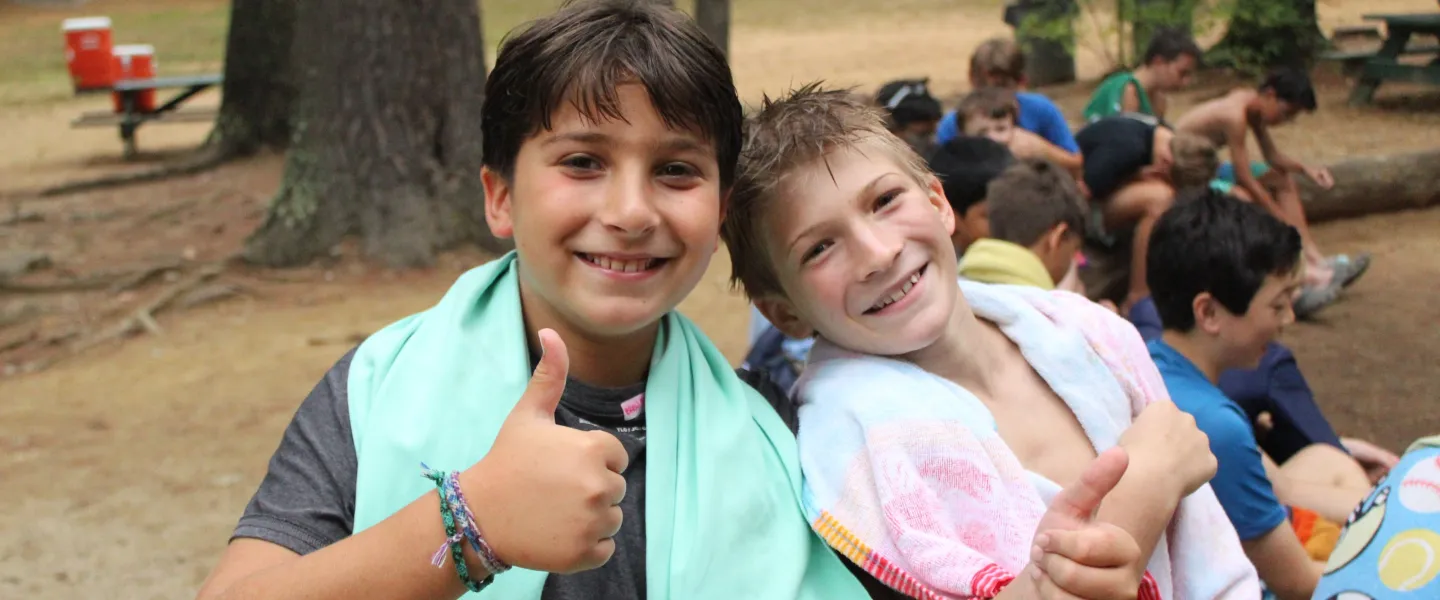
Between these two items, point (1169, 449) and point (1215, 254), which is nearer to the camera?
point (1169, 449)

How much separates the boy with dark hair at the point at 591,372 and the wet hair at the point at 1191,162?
4.41 meters

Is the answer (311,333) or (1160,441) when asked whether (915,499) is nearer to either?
(1160,441)

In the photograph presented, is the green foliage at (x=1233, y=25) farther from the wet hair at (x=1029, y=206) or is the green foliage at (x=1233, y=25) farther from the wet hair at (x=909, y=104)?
the wet hair at (x=1029, y=206)

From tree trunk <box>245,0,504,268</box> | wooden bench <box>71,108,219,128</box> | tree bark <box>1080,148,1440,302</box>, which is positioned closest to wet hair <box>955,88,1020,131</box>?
tree bark <box>1080,148,1440,302</box>

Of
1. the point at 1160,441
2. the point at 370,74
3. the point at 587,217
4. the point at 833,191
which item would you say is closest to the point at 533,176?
the point at 587,217

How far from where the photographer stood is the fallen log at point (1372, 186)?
774cm

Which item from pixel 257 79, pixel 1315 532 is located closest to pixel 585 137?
pixel 1315 532

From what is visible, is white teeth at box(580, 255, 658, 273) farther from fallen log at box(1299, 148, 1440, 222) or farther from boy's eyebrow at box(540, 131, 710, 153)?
fallen log at box(1299, 148, 1440, 222)

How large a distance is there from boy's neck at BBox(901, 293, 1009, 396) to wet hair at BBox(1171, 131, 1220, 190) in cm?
407

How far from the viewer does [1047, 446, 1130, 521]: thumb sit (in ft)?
4.80

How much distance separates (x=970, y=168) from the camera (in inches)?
187

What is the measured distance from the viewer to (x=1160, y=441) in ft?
5.83

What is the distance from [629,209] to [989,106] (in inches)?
198

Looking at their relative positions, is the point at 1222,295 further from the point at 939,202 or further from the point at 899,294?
the point at 899,294
